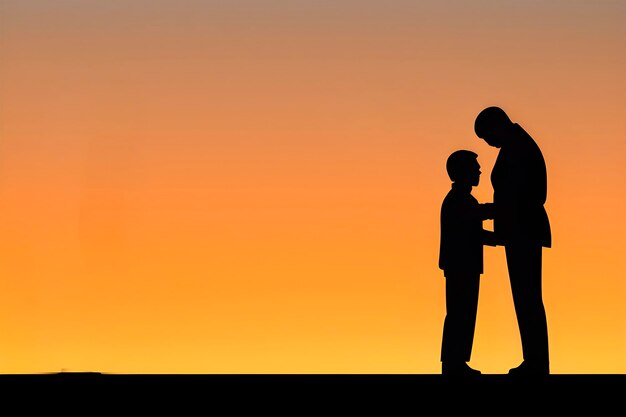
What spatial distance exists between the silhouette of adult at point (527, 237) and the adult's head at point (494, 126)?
0.13 m

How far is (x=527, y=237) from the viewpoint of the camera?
344 inches

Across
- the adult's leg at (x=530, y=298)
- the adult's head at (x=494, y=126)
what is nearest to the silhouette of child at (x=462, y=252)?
the adult's head at (x=494, y=126)

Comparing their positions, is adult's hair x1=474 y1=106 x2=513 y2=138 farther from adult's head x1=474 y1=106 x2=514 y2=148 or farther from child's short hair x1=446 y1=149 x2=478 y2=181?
child's short hair x1=446 y1=149 x2=478 y2=181

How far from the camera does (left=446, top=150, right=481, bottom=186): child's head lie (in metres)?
8.94

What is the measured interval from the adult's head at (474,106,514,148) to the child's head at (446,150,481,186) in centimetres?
18

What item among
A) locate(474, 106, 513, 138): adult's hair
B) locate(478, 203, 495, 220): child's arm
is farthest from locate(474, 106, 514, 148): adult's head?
locate(478, 203, 495, 220): child's arm

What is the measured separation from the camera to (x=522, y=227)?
28.7 ft
